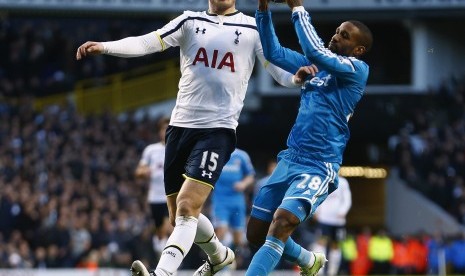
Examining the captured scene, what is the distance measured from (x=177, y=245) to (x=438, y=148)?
22813 mm

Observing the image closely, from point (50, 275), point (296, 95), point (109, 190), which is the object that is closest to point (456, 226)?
point (296, 95)

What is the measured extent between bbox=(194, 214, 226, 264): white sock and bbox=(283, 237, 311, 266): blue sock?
60cm

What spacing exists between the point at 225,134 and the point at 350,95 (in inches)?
42.9

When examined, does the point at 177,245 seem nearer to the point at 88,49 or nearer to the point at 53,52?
the point at 88,49

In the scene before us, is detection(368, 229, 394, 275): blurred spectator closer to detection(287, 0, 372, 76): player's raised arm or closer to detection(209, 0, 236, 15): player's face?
detection(287, 0, 372, 76): player's raised arm

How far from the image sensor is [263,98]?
3647cm

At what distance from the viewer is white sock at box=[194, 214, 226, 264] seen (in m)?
10.6

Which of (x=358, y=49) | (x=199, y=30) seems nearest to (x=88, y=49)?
(x=199, y=30)

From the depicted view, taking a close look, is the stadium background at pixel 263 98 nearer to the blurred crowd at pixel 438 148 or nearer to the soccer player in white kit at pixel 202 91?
the blurred crowd at pixel 438 148

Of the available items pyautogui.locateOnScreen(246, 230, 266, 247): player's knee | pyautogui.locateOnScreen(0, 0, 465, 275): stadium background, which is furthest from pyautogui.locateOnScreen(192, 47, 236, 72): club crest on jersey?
pyautogui.locateOnScreen(0, 0, 465, 275): stadium background

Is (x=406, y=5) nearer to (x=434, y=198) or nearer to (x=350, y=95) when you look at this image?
(x=434, y=198)

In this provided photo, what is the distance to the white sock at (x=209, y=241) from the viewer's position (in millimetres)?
10555

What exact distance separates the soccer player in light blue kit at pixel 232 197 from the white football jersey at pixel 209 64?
780 cm

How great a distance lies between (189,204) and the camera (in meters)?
9.98
